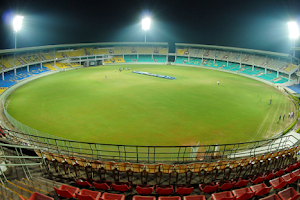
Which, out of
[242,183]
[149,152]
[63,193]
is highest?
[63,193]

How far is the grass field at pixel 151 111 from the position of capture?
1872 centimetres

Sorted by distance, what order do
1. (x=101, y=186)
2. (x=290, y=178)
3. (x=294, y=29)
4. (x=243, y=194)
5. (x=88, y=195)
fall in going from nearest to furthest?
(x=88, y=195)
(x=243, y=194)
(x=101, y=186)
(x=290, y=178)
(x=294, y=29)

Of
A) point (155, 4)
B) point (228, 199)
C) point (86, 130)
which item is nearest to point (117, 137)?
point (86, 130)

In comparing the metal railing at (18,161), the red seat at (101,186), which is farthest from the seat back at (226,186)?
the metal railing at (18,161)

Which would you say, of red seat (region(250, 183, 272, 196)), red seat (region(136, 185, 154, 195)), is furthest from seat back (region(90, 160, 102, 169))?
red seat (region(250, 183, 272, 196))

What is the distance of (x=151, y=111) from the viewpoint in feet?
79.7

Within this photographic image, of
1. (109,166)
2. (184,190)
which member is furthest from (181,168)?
(109,166)

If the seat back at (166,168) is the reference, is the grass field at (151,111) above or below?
below

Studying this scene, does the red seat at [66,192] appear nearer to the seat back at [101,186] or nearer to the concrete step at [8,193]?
the seat back at [101,186]

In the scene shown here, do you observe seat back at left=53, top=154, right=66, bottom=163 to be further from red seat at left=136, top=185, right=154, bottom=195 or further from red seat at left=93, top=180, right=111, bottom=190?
red seat at left=136, top=185, right=154, bottom=195

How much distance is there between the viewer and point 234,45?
59.9 metres

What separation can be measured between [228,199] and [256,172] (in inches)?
182

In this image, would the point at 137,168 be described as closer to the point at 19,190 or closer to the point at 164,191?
the point at 164,191

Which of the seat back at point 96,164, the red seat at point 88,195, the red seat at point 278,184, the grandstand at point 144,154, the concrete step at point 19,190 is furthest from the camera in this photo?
the seat back at point 96,164
